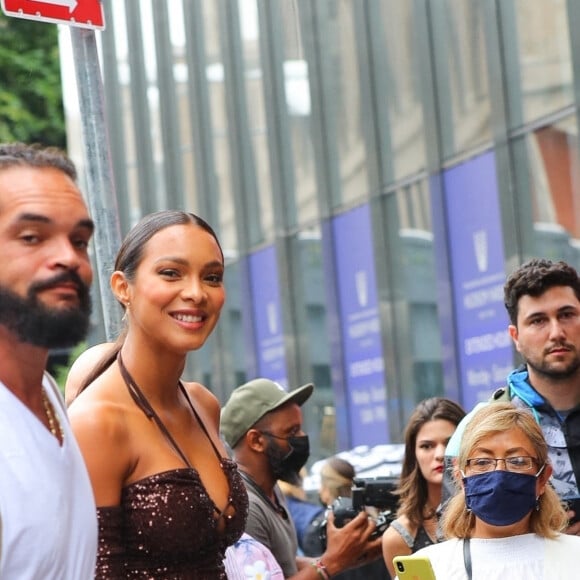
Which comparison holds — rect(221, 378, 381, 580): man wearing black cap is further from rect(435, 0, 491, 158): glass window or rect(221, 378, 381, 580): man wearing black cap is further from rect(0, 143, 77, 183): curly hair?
rect(435, 0, 491, 158): glass window

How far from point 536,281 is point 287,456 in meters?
1.30

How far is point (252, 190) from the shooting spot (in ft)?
65.9

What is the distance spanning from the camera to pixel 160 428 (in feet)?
11.9

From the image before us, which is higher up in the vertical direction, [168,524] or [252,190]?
[252,190]

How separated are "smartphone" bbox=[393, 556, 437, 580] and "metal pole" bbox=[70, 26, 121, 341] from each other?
56.3 inches

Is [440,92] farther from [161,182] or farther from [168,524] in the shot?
[168,524]

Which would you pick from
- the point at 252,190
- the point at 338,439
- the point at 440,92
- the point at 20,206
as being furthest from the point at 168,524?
the point at 252,190

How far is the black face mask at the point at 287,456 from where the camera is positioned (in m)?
6.03

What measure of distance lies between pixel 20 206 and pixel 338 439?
15258mm

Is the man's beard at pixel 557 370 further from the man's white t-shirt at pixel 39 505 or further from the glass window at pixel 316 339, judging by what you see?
the glass window at pixel 316 339

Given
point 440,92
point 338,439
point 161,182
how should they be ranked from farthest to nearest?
point 161,182
point 338,439
point 440,92

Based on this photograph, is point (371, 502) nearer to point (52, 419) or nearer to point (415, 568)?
point (415, 568)

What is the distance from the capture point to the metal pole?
5359 mm

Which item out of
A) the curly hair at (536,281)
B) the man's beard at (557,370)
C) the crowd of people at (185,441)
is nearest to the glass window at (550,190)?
the crowd of people at (185,441)
